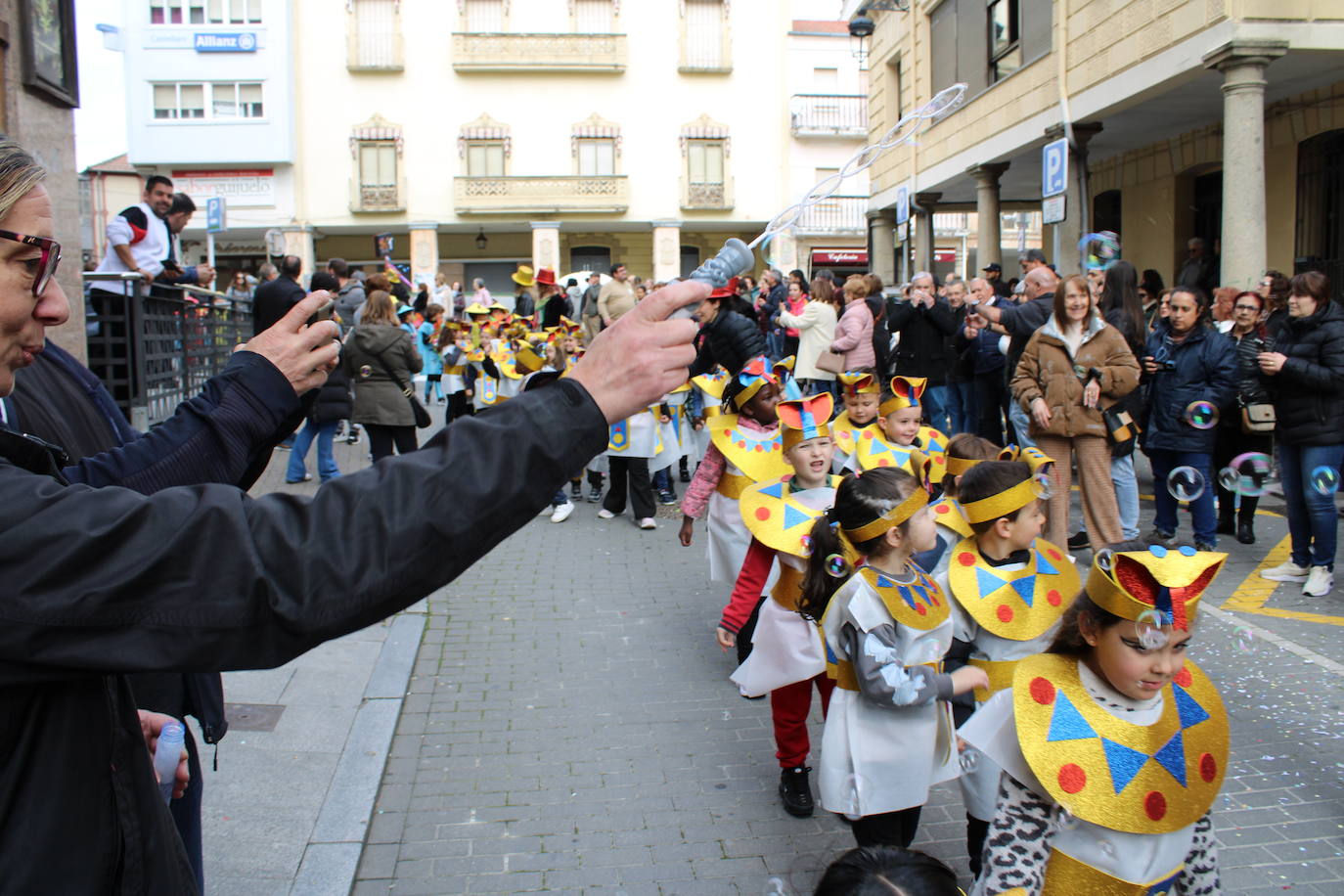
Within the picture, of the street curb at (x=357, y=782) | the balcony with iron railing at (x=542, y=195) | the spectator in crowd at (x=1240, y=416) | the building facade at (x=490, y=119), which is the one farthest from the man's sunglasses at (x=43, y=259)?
the balcony with iron railing at (x=542, y=195)

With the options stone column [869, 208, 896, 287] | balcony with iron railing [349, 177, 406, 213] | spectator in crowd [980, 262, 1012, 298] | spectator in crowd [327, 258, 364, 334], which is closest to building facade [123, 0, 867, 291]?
balcony with iron railing [349, 177, 406, 213]

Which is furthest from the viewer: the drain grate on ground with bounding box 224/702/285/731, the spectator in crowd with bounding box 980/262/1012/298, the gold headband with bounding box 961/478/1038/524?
the spectator in crowd with bounding box 980/262/1012/298

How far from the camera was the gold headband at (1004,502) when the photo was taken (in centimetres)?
371

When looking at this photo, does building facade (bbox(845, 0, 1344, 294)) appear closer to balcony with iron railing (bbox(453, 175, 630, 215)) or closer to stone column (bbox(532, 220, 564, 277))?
balcony with iron railing (bbox(453, 175, 630, 215))

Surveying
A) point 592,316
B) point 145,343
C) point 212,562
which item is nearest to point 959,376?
point 592,316

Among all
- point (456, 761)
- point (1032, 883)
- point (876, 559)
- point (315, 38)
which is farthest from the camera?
point (315, 38)

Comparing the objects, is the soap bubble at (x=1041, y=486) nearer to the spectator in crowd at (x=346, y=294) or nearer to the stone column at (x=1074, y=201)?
the spectator in crowd at (x=346, y=294)

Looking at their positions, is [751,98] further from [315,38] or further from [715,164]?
[315,38]

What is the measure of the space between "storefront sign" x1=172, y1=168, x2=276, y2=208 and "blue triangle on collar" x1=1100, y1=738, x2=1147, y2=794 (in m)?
39.4

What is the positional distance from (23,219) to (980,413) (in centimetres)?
1003

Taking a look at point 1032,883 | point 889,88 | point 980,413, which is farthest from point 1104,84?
point 1032,883

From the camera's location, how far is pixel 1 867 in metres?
1.31

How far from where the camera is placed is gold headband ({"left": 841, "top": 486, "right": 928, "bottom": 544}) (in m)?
3.42

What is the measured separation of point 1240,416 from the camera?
793 cm
